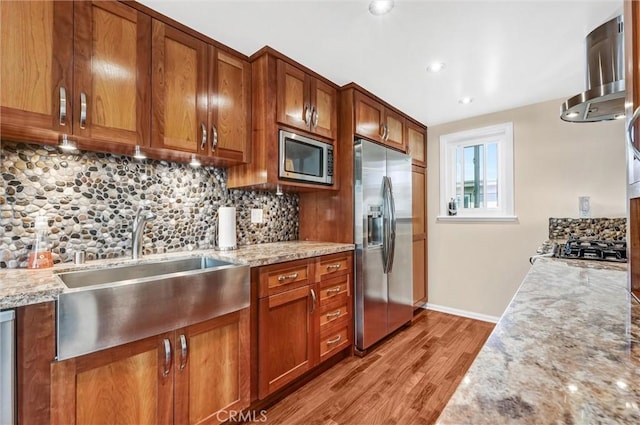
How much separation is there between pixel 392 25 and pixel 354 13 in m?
0.26

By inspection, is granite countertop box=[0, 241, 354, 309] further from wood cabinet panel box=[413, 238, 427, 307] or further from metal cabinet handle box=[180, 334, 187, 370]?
wood cabinet panel box=[413, 238, 427, 307]

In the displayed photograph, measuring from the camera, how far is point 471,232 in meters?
3.18

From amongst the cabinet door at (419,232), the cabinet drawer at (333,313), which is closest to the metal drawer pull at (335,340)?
the cabinet drawer at (333,313)

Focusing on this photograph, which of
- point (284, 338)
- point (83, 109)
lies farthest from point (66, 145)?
point (284, 338)

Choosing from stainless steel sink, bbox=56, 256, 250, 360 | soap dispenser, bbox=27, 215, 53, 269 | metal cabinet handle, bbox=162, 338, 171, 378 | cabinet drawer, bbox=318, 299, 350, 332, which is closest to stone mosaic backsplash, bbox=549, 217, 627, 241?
cabinet drawer, bbox=318, 299, 350, 332

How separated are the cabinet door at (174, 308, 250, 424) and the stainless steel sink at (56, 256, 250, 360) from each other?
0.09 m

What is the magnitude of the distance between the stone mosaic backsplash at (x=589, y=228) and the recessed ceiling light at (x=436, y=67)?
72.7 inches

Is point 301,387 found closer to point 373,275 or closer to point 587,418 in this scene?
point 373,275

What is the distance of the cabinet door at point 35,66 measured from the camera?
114cm

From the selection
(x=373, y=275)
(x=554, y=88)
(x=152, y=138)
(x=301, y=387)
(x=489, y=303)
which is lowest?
(x=301, y=387)

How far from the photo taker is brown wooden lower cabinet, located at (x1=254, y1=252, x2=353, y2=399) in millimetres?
1684

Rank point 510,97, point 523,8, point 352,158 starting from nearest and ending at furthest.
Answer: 1. point 523,8
2. point 352,158
3. point 510,97

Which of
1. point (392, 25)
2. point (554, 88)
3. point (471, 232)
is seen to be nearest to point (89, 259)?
point (392, 25)

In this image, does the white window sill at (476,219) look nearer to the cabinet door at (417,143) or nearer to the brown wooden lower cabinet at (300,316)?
the cabinet door at (417,143)
